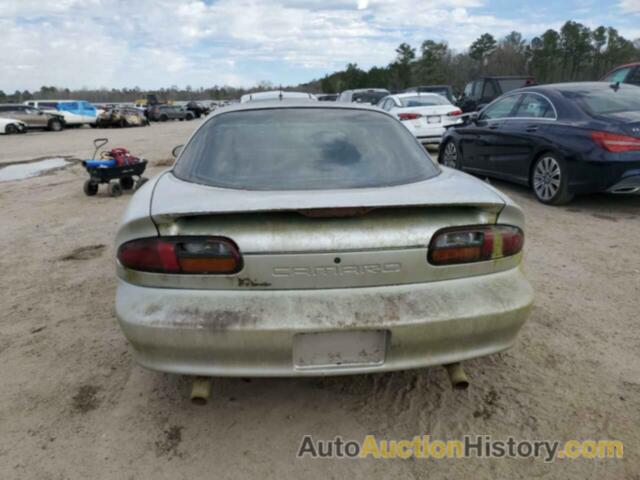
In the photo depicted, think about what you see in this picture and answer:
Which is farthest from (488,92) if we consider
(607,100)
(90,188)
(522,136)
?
(90,188)

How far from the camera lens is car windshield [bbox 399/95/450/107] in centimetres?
1165

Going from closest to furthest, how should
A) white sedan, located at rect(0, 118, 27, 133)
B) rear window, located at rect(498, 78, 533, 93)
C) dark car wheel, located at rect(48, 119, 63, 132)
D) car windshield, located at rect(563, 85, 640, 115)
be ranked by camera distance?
car windshield, located at rect(563, 85, 640, 115)
rear window, located at rect(498, 78, 533, 93)
white sedan, located at rect(0, 118, 27, 133)
dark car wheel, located at rect(48, 119, 63, 132)

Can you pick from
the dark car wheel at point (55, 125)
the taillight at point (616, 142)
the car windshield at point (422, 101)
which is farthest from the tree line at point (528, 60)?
the taillight at point (616, 142)

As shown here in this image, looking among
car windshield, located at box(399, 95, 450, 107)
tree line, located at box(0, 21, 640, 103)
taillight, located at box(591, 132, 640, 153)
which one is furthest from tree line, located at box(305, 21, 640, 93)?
taillight, located at box(591, 132, 640, 153)

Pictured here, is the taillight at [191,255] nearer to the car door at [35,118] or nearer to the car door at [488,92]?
the car door at [488,92]

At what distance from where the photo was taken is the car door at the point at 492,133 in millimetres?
7121

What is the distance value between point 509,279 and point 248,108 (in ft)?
6.48

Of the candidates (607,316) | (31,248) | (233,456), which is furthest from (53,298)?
(607,316)

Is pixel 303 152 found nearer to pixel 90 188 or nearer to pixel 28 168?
pixel 90 188

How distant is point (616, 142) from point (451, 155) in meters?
3.35

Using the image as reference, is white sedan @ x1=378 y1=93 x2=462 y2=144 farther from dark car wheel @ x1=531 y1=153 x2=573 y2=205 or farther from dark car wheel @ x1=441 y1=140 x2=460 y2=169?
dark car wheel @ x1=531 y1=153 x2=573 y2=205

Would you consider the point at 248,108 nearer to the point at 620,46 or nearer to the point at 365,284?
the point at 365,284

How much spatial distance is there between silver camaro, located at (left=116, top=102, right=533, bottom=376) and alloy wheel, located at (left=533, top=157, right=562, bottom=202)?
4466 mm

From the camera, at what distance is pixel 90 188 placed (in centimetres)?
811
